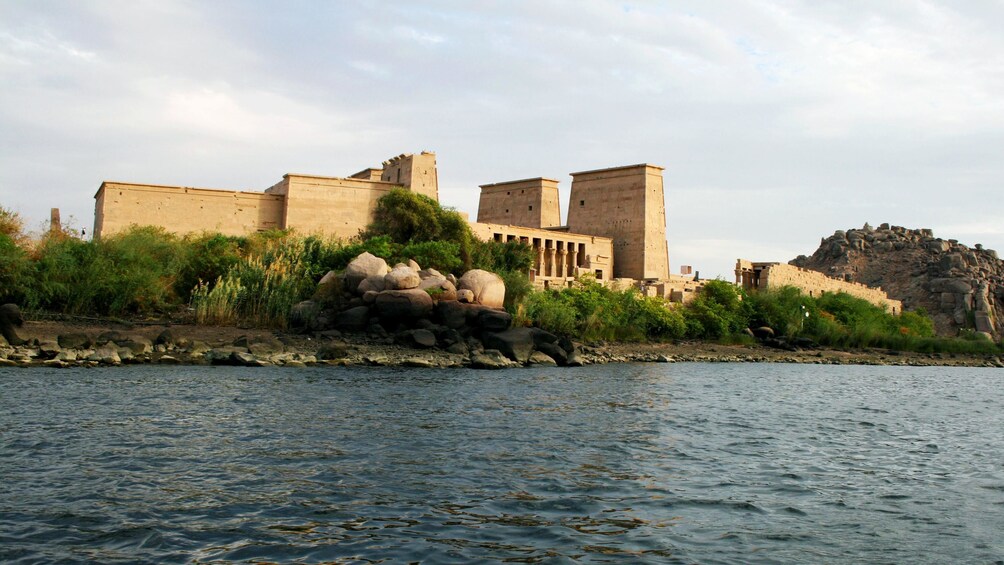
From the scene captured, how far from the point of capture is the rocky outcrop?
219 ft

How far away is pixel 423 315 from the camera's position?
26719 mm

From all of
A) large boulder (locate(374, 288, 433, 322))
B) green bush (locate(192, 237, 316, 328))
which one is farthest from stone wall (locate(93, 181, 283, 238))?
large boulder (locate(374, 288, 433, 322))

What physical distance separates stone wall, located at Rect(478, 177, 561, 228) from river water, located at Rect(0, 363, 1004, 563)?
1228 inches

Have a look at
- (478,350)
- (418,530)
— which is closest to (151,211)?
(478,350)

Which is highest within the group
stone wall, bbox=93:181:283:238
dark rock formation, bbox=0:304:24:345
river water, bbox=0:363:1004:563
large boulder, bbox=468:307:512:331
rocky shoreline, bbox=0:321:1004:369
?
stone wall, bbox=93:181:283:238

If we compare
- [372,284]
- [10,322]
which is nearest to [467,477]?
[10,322]

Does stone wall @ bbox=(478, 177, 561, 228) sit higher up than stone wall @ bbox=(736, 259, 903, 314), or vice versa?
stone wall @ bbox=(478, 177, 561, 228)

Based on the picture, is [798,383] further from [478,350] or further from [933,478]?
[933,478]

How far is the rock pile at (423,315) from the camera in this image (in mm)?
25969

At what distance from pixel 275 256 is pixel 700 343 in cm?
1907

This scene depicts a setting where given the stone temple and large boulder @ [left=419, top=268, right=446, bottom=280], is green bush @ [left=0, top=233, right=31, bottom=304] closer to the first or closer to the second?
the stone temple

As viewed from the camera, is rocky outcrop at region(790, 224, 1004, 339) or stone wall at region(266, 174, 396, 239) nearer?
stone wall at region(266, 174, 396, 239)

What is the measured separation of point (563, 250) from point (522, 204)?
664cm

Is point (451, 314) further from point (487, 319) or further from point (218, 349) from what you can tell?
point (218, 349)
